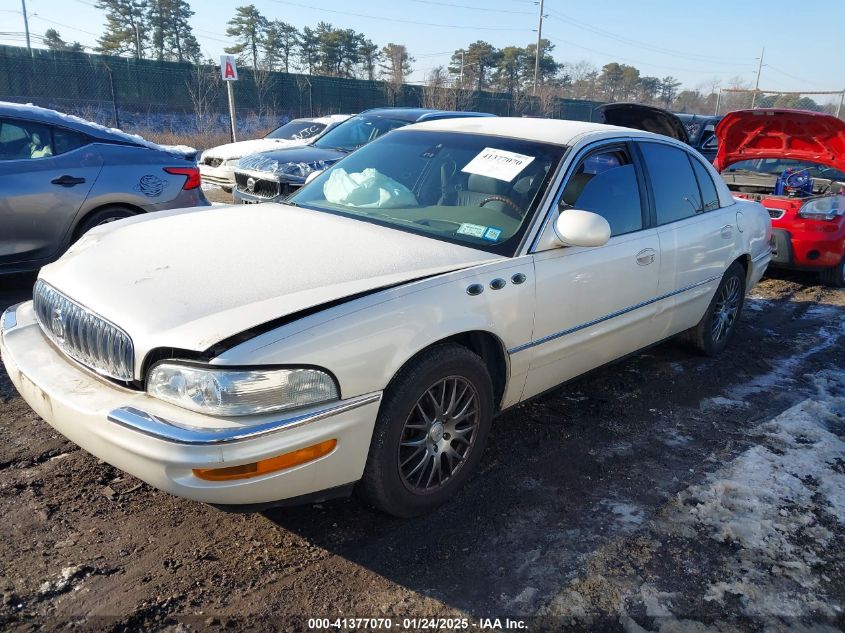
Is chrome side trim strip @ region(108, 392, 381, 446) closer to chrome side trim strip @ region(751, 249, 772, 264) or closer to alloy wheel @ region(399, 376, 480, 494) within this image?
alloy wheel @ region(399, 376, 480, 494)

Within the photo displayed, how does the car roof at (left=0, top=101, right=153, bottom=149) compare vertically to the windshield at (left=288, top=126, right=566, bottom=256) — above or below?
above

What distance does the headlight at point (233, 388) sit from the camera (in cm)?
216

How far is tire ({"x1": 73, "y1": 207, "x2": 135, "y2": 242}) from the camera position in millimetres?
5484

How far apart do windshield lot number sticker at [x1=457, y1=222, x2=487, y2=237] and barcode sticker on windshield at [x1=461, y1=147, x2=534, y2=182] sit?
34 cm

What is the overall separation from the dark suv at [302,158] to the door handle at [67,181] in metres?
1.84

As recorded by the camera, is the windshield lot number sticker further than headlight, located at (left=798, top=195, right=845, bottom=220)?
No

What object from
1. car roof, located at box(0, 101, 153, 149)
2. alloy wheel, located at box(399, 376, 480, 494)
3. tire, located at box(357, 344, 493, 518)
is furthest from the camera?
car roof, located at box(0, 101, 153, 149)

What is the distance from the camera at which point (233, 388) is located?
7.08 feet

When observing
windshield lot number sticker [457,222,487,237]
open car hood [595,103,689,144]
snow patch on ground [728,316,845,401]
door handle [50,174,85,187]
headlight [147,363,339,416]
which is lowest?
snow patch on ground [728,316,845,401]

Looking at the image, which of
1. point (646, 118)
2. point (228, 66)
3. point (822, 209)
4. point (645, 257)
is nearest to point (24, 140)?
point (645, 257)

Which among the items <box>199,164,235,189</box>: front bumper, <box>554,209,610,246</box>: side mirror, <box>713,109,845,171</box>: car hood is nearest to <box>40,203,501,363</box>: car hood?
<box>554,209,610,246</box>: side mirror

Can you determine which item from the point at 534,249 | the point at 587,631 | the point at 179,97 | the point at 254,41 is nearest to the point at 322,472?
the point at 587,631

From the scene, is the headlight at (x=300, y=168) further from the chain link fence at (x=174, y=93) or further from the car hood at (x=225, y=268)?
the chain link fence at (x=174, y=93)

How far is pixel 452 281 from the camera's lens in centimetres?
272
